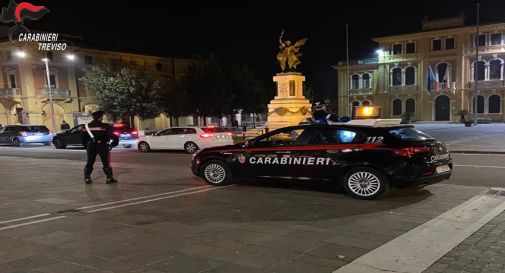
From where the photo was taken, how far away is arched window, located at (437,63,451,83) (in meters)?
50.3

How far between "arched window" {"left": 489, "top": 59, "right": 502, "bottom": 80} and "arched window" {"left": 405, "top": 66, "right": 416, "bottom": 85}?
328 inches

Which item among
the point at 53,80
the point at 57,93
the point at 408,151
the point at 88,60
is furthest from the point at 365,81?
the point at 408,151

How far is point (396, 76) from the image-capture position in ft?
180

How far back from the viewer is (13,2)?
105 feet

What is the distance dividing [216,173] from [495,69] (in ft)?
160

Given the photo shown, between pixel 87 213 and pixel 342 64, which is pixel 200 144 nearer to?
pixel 87 213

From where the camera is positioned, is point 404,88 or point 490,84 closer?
point 490,84

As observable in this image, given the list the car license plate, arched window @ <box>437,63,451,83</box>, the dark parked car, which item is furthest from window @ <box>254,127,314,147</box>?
arched window @ <box>437,63,451,83</box>

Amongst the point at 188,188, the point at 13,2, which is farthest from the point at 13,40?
the point at 188,188

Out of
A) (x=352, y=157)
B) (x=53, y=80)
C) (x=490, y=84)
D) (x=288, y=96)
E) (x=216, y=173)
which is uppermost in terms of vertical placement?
(x=53, y=80)

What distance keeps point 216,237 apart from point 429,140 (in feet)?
14.9

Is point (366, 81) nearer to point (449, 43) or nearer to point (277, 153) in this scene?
point (449, 43)

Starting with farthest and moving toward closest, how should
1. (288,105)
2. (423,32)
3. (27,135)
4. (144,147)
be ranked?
(423,32), (27,135), (288,105), (144,147)

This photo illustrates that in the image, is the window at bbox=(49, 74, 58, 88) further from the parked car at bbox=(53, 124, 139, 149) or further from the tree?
the parked car at bbox=(53, 124, 139, 149)
